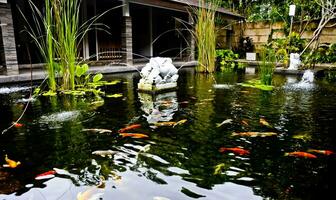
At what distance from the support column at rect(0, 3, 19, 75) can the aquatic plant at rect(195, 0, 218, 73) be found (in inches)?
149

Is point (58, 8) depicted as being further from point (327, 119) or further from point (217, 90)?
point (327, 119)

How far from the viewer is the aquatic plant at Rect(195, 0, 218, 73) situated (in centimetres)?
628

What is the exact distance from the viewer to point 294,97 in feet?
13.4

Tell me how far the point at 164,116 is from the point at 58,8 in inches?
81.3

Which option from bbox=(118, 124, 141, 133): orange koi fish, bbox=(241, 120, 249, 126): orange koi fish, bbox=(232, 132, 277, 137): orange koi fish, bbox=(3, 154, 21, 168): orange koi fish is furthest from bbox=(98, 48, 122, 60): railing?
bbox=(3, 154, 21, 168): orange koi fish

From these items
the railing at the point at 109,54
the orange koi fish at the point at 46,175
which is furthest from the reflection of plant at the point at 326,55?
the orange koi fish at the point at 46,175

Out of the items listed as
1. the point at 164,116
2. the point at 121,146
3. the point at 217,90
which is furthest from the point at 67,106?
the point at 217,90

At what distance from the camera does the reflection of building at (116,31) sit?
5520 millimetres

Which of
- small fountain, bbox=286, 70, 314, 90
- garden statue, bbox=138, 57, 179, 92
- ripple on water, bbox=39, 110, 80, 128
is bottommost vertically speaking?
ripple on water, bbox=39, 110, 80, 128

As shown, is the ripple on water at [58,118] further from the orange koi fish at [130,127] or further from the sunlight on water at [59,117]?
the orange koi fish at [130,127]

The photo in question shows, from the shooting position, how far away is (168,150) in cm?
211

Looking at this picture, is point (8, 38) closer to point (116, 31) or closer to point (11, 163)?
point (11, 163)

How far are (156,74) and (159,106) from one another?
3.36ft

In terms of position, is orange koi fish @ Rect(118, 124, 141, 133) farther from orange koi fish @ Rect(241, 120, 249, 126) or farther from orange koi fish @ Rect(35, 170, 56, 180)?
orange koi fish @ Rect(241, 120, 249, 126)
